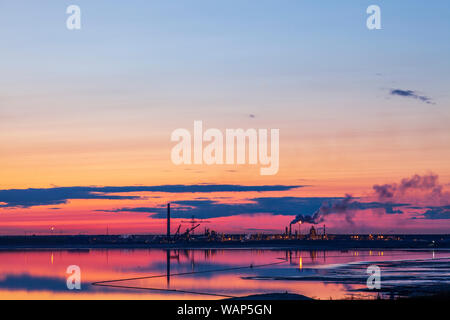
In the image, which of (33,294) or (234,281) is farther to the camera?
(234,281)
